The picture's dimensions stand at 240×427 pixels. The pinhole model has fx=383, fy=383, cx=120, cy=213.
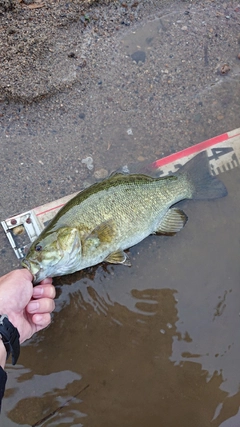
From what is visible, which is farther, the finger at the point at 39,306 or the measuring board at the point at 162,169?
the measuring board at the point at 162,169

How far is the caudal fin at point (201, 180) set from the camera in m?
3.60

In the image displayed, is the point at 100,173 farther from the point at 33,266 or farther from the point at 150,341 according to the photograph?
the point at 150,341

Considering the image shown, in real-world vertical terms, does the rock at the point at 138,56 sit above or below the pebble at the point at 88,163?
above

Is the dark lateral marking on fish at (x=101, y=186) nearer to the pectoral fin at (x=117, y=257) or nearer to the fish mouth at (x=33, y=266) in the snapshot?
the fish mouth at (x=33, y=266)

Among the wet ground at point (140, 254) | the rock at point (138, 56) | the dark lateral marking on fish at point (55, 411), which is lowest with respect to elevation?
the dark lateral marking on fish at point (55, 411)

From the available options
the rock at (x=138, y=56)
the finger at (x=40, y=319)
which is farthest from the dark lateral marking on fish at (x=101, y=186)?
the rock at (x=138, y=56)

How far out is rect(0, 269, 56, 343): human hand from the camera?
2.92 meters

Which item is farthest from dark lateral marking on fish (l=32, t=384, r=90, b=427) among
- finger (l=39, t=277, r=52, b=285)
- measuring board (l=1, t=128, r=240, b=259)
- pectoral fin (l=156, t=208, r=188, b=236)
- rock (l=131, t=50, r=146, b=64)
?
rock (l=131, t=50, r=146, b=64)

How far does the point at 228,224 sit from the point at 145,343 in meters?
1.38

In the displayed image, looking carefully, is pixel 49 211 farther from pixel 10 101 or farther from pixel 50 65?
pixel 50 65

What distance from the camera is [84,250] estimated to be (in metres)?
3.18

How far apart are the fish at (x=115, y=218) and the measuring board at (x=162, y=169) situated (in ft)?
0.50

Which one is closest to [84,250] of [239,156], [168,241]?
[168,241]

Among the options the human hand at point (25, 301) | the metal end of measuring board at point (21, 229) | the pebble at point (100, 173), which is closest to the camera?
the human hand at point (25, 301)
